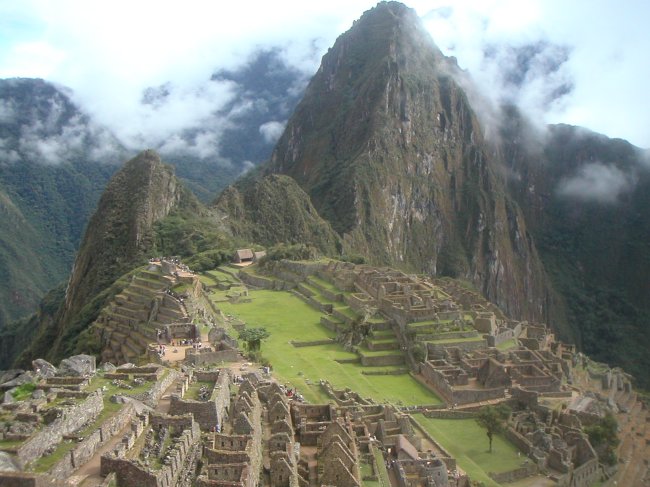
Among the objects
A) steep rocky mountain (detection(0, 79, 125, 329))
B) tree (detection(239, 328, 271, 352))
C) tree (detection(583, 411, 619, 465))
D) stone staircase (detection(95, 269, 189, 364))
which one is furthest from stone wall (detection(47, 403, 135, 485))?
steep rocky mountain (detection(0, 79, 125, 329))

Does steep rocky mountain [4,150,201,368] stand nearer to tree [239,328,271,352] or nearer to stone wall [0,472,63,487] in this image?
tree [239,328,271,352]

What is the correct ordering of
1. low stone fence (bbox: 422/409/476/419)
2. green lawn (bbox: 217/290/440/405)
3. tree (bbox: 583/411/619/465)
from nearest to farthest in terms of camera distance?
1. green lawn (bbox: 217/290/440/405)
2. tree (bbox: 583/411/619/465)
3. low stone fence (bbox: 422/409/476/419)

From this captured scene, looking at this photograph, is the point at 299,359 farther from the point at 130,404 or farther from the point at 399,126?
the point at 399,126

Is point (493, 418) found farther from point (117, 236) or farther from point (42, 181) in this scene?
point (42, 181)

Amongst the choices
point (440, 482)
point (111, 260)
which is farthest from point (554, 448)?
point (111, 260)

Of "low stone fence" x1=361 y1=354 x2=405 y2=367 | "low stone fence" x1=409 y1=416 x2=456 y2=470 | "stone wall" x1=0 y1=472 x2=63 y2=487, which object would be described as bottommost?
"low stone fence" x1=409 y1=416 x2=456 y2=470

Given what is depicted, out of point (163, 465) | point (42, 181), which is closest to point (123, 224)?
point (42, 181)
